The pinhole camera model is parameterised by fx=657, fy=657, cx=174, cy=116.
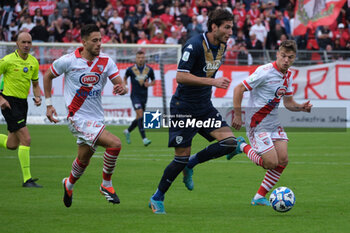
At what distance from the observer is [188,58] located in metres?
7.56

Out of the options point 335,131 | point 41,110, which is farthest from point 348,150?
point 41,110

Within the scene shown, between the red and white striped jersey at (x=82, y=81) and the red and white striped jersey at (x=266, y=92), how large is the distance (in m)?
1.89

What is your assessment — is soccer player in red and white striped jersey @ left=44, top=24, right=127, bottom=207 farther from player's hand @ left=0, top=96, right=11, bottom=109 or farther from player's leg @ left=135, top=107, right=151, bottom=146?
player's leg @ left=135, top=107, right=151, bottom=146

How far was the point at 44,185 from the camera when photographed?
10.4 metres

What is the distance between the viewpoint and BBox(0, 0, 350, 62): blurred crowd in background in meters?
25.4

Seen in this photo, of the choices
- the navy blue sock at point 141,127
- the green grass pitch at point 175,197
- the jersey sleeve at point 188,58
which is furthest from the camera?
the navy blue sock at point 141,127

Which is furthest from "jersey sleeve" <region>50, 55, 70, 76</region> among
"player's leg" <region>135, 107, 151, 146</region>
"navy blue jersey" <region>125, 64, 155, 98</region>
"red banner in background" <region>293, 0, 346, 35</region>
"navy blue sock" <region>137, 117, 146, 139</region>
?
"red banner in background" <region>293, 0, 346, 35</region>

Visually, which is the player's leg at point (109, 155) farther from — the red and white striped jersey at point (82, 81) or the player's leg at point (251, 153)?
the player's leg at point (251, 153)

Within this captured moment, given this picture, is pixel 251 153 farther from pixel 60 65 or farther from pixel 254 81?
pixel 60 65

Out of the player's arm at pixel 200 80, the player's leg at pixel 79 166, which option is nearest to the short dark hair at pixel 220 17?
the player's arm at pixel 200 80

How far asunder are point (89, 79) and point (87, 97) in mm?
229

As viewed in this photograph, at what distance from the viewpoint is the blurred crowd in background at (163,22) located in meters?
25.4

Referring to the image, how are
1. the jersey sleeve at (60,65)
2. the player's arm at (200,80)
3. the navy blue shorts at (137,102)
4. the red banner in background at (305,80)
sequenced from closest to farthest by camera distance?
1. the player's arm at (200,80)
2. the jersey sleeve at (60,65)
3. the navy blue shorts at (137,102)
4. the red banner in background at (305,80)

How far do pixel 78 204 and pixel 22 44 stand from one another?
11.0 feet
